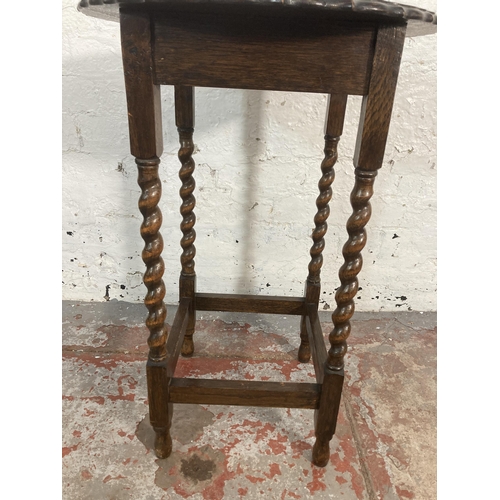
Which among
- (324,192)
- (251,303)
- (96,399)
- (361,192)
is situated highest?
(361,192)

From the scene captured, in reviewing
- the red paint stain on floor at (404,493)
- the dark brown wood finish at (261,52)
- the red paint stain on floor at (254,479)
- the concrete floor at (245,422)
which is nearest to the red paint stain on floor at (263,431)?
the concrete floor at (245,422)

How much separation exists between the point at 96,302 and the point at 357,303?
1.09m

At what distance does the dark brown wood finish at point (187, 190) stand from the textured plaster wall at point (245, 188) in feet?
0.81

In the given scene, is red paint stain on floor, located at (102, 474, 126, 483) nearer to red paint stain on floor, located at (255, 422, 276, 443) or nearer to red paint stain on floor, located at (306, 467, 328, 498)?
red paint stain on floor, located at (255, 422, 276, 443)

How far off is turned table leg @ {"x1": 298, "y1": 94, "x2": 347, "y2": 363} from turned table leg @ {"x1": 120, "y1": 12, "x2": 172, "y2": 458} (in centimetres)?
56

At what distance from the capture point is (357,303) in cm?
179

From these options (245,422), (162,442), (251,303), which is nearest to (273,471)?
(245,422)

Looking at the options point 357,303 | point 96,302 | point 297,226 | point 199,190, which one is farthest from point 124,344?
point 357,303

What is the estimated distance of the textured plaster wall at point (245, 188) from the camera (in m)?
1.48

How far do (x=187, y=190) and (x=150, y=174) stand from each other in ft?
1.57

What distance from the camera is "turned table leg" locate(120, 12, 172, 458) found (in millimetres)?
765

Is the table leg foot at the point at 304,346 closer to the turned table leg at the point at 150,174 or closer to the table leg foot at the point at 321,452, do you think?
the table leg foot at the point at 321,452

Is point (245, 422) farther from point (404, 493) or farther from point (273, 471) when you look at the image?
point (404, 493)

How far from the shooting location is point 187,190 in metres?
1.34
